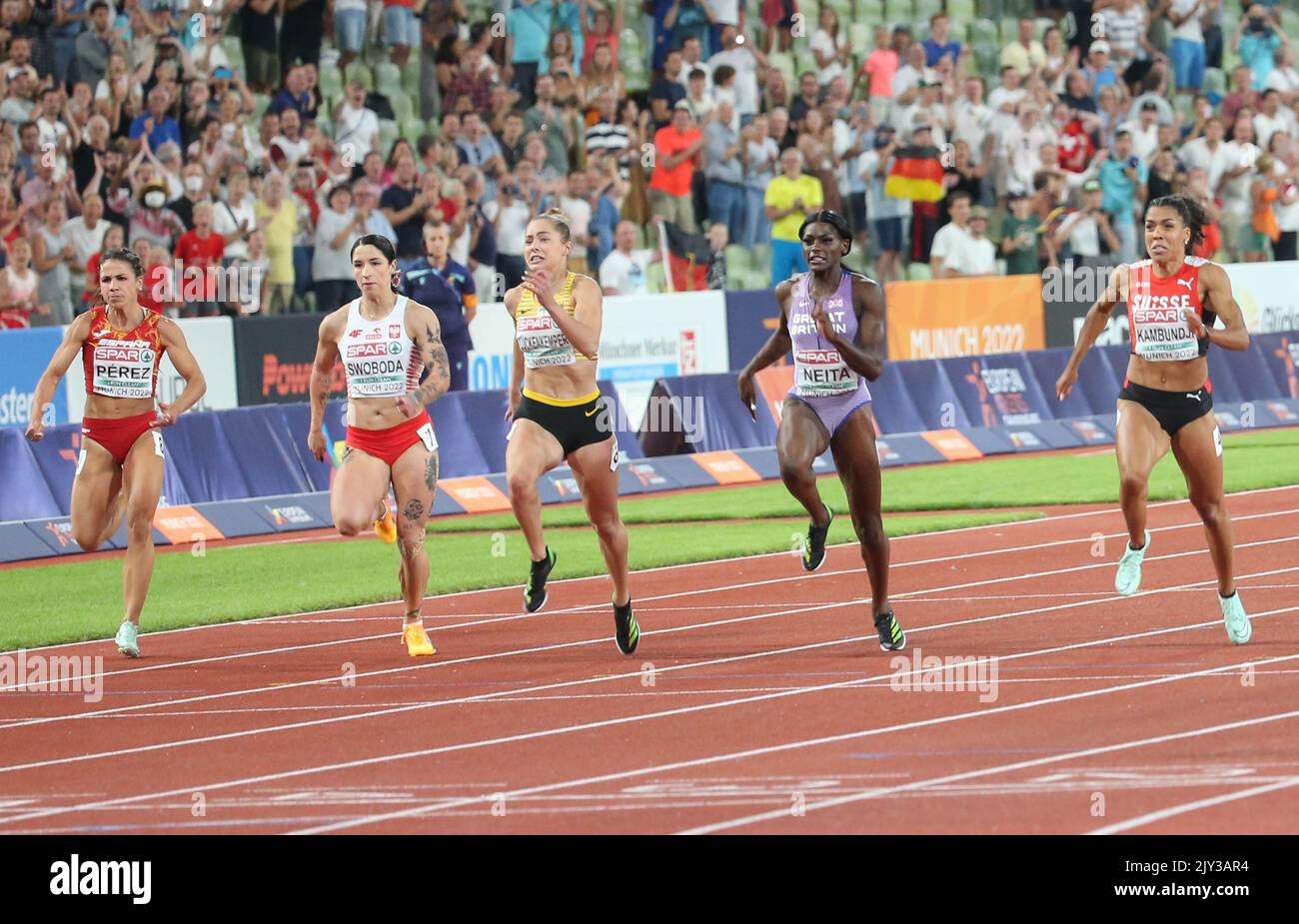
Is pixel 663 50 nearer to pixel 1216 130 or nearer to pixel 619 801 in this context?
pixel 1216 130

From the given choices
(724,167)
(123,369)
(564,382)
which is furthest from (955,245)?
(564,382)

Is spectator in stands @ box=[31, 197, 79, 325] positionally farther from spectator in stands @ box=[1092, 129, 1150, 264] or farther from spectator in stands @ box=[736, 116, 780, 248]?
spectator in stands @ box=[1092, 129, 1150, 264]

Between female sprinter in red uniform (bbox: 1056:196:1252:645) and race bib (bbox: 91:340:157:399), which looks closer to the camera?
female sprinter in red uniform (bbox: 1056:196:1252:645)

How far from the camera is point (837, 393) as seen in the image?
38.2 feet

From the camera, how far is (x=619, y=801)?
26.3 feet

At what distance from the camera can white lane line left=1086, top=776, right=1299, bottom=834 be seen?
7.22m

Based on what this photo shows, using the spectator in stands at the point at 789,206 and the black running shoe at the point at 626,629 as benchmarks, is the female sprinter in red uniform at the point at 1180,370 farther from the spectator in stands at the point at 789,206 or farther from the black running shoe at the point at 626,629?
the spectator in stands at the point at 789,206

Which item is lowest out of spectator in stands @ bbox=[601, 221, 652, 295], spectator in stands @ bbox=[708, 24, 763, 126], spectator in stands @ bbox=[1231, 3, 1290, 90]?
spectator in stands @ bbox=[601, 221, 652, 295]

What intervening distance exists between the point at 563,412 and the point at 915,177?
17.0 meters

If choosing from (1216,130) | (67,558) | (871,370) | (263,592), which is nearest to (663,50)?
(1216,130)

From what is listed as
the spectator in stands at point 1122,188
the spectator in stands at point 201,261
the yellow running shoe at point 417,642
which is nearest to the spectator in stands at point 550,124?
the spectator in stands at point 201,261

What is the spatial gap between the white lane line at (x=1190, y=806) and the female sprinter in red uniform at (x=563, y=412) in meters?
4.45

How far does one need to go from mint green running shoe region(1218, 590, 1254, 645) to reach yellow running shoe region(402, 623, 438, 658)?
4.24 metres

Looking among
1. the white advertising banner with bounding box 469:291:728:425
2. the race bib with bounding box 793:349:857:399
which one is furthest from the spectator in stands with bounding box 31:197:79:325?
the race bib with bounding box 793:349:857:399
